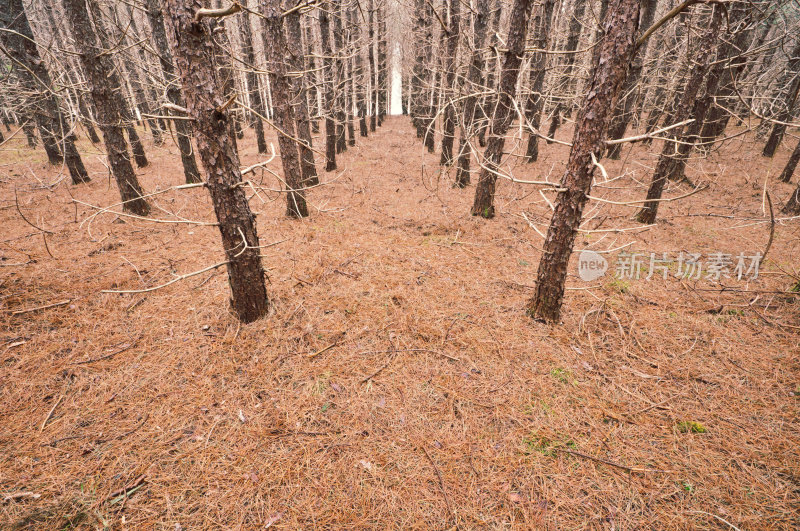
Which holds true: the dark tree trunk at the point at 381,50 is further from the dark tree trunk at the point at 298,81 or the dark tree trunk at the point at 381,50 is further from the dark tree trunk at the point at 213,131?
the dark tree trunk at the point at 213,131

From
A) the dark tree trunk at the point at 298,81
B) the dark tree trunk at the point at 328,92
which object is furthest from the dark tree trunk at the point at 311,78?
the dark tree trunk at the point at 328,92

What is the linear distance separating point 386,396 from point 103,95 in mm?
8041

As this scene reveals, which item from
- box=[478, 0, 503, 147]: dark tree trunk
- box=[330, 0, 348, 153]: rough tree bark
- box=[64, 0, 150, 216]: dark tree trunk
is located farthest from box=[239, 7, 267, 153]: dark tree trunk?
box=[478, 0, 503, 147]: dark tree trunk

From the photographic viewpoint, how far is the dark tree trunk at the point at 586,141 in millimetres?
2793

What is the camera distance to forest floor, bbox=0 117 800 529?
239cm

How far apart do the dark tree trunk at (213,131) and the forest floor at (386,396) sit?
964mm

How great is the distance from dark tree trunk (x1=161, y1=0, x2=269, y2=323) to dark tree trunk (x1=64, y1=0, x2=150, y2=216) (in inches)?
144

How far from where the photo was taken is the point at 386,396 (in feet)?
10.5

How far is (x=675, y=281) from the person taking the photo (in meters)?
5.39

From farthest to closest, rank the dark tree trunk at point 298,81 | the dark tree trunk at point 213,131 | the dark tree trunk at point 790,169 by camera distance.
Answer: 1. the dark tree trunk at point 790,169
2. the dark tree trunk at point 298,81
3. the dark tree trunk at point 213,131

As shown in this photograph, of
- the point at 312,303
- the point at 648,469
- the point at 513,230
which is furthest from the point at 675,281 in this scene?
the point at 312,303

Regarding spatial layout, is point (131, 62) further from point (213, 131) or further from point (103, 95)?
point (213, 131)

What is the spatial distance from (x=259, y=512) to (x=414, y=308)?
8.85 feet

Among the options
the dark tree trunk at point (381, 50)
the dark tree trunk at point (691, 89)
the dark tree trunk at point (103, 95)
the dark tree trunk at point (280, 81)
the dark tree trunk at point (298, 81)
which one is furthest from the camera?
the dark tree trunk at point (381, 50)
